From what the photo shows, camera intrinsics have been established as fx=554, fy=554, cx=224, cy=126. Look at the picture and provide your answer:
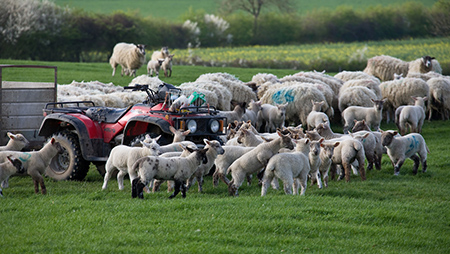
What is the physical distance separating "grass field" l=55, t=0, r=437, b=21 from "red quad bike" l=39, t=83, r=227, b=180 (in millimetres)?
74032

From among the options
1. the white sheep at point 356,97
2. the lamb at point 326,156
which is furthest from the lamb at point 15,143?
the white sheep at point 356,97

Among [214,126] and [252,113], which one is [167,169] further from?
[252,113]

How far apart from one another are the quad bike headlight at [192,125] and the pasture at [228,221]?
3.85 ft

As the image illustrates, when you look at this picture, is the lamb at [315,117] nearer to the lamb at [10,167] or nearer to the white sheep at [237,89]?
the white sheep at [237,89]

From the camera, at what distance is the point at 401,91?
20984 mm

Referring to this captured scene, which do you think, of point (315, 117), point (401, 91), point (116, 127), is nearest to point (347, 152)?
point (116, 127)

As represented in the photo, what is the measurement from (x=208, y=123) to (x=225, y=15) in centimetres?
7042

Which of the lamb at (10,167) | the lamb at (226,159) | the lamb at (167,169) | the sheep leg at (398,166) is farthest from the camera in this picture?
the sheep leg at (398,166)

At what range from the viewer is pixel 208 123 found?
1097cm

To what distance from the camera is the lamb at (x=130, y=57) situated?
27.6 m

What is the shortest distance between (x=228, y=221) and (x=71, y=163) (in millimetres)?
5235

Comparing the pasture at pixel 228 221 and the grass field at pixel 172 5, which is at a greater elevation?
the grass field at pixel 172 5

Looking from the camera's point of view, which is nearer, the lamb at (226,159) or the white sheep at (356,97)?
the lamb at (226,159)

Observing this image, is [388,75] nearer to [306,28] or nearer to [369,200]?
[369,200]
